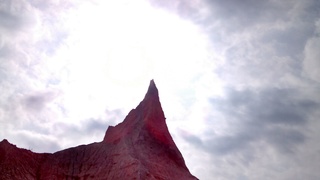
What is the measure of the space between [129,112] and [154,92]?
5.05 m

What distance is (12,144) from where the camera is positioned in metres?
43.4

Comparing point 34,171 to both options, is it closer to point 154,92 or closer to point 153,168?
point 153,168

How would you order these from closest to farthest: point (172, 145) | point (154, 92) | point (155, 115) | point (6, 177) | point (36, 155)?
point (6, 177)
point (36, 155)
point (172, 145)
point (155, 115)
point (154, 92)

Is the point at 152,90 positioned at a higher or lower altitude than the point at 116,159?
higher

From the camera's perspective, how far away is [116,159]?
1634 inches

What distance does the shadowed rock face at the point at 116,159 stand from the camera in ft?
129

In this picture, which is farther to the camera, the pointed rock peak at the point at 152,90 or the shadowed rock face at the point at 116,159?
the pointed rock peak at the point at 152,90

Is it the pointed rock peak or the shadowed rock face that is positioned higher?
the pointed rock peak

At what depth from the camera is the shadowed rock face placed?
129ft

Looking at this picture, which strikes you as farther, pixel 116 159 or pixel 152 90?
pixel 152 90

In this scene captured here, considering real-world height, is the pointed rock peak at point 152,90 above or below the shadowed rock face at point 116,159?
above

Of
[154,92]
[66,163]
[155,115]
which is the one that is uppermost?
[154,92]

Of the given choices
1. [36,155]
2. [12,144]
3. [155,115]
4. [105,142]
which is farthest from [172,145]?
[12,144]

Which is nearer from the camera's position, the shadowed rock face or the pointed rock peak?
the shadowed rock face
